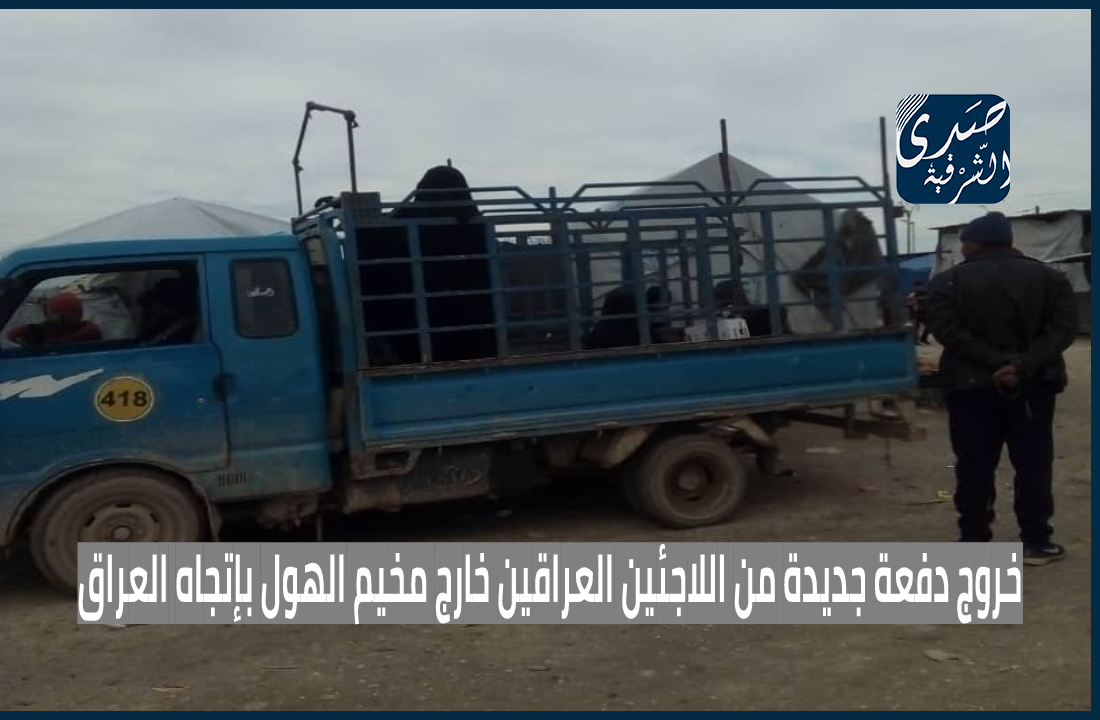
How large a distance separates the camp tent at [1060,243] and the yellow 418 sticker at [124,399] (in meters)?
20.3

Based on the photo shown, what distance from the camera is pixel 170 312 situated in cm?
539

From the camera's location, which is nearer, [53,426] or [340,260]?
[53,426]

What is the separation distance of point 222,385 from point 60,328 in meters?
0.81

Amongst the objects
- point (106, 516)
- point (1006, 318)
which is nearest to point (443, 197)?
point (106, 516)

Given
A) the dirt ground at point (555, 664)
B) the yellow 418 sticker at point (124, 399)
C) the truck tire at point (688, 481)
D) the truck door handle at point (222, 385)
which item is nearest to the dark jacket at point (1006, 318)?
the dirt ground at point (555, 664)

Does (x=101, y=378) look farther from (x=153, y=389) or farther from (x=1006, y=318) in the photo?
(x=1006, y=318)

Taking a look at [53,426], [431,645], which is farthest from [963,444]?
[53,426]

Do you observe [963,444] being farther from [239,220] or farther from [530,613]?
[239,220]

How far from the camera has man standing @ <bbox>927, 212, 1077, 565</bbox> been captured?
5.02m

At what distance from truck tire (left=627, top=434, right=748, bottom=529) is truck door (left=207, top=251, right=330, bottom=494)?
6.20ft

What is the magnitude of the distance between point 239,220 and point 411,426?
5.07 meters

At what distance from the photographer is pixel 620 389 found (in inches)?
235

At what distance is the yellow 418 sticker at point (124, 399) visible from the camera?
5168 millimetres

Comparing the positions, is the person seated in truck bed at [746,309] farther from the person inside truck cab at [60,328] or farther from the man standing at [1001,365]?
the person inside truck cab at [60,328]
